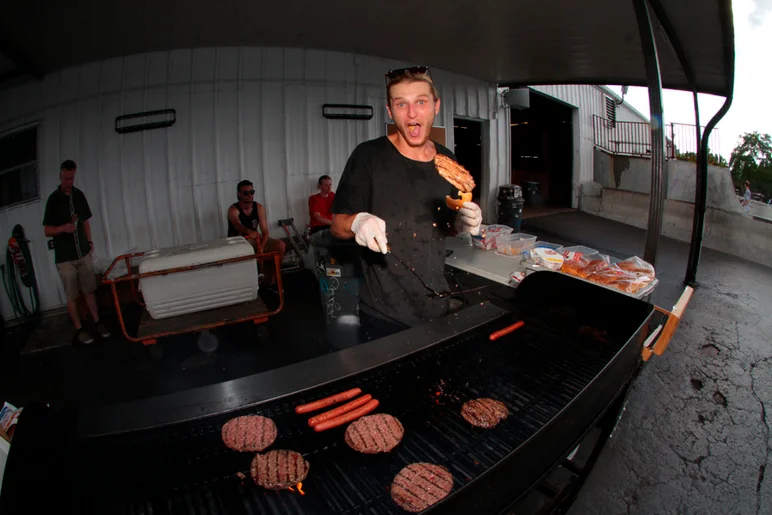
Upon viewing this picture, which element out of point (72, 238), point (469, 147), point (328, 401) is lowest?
point (328, 401)

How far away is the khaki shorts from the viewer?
11.0 ft

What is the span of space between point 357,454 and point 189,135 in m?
4.42

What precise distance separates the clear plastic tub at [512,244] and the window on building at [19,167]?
3868 millimetres

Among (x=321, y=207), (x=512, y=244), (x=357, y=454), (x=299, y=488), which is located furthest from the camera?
(x=321, y=207)

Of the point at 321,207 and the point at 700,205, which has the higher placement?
the point at 321,207

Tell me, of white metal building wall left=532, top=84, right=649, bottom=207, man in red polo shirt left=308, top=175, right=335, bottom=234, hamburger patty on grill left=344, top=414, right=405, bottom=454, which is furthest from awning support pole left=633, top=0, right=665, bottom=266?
white metal building wall left=532, top=84, right=649, bottom=207

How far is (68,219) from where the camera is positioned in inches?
128

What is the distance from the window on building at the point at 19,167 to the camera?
2.52 meters

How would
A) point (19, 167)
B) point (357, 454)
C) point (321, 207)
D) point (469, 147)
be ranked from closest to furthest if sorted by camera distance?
point (357, 454) < point (19, 167) < point (321, 207) < point (469, 147)

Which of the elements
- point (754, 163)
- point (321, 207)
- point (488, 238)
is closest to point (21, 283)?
point (321, 207)

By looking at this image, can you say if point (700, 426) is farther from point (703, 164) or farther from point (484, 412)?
→ point (703, 164)

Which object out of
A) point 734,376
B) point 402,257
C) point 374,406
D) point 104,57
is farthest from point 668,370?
point 104,57

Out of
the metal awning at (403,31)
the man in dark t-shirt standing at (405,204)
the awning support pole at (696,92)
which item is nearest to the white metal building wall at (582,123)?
the metal awning at (403,31)

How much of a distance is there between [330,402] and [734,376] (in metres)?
3.55
